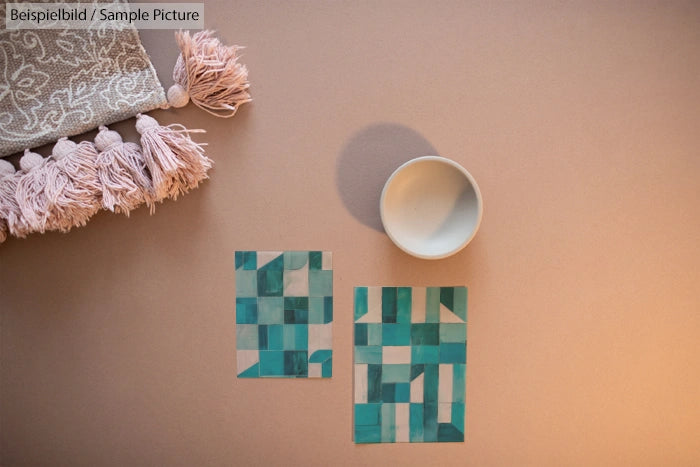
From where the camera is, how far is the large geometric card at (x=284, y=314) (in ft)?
3.56

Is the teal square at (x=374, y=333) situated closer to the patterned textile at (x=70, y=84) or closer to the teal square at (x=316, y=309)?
the teal square at (x=316, y=309)

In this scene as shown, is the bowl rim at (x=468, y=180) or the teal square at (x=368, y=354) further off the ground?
the bowl rim at (x=468, y=180)

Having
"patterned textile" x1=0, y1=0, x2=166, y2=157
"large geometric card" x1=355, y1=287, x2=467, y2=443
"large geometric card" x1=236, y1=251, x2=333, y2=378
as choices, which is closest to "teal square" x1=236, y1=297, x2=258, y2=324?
"large geometric card" x1=236, y1=251, x2=333, y2=378

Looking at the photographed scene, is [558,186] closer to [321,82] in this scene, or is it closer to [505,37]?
[505,37]

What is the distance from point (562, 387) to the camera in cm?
113

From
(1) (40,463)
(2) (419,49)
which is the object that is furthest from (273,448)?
(2) (419,49)

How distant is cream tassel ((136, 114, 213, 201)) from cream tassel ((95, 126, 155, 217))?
0.08 feet

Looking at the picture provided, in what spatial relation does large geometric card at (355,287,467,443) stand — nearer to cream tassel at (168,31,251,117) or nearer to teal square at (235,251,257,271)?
teal square at (235,251,257,271)

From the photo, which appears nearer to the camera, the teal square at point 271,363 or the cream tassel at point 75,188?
the cream tassel at point 75,188

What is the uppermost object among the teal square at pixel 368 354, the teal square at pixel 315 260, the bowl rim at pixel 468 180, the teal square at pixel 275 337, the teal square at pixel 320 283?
the bowl rim at pixel 468 180

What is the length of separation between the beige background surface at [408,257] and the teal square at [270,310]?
0.25ft

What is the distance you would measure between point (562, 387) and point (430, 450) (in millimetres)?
347

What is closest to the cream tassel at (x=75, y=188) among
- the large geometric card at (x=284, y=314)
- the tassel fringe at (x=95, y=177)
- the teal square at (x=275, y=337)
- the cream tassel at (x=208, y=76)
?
the tassel fringe at (x=95, y=177)

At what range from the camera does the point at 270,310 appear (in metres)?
1.10
